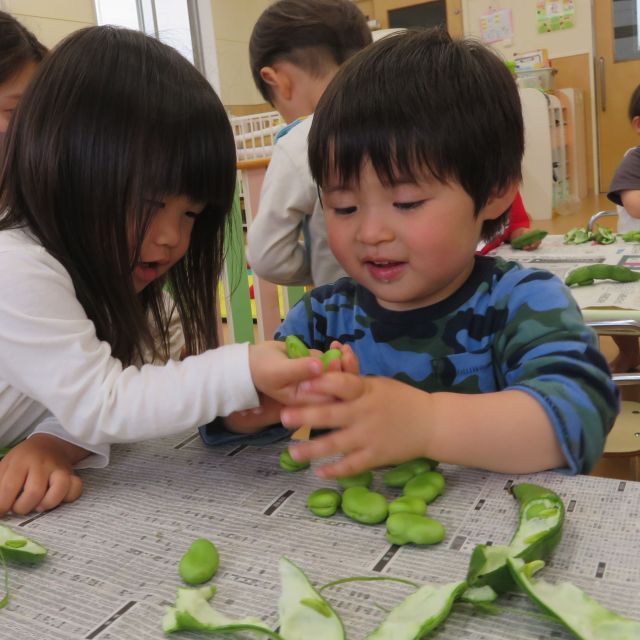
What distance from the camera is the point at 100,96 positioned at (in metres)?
0.71

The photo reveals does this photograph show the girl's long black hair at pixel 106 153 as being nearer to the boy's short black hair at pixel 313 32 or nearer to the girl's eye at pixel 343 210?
the girl's eye at pixel 343 210

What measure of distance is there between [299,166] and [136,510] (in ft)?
2.97

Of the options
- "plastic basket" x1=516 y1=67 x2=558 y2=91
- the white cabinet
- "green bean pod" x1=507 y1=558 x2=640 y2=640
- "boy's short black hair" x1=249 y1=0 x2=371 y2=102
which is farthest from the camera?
"plastic basket" x1=516 y1=67 x2=558 y2=91

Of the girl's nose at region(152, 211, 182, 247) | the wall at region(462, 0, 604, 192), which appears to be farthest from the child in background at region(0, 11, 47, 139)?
the wall at region(462, 0, 604, 192)

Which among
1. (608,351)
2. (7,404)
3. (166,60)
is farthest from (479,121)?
(608,351)

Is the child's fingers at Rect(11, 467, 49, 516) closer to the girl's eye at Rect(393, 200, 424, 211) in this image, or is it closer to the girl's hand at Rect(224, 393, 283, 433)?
the girl's hand at Rect(224, 393, 283, 433)

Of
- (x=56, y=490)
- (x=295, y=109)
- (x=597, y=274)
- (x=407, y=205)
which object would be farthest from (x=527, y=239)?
(x=56, y=490)

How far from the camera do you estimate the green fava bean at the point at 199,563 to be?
44 centimetres

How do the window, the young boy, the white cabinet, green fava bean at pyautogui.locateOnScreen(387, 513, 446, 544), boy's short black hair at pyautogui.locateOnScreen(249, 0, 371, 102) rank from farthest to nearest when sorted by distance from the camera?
the window < the white cabinet < boy's short black hair at pyautogui.locateOnScreen(249, 0, 371, 102) < the young boy < green fava bean at pyautogui.locateOnScreen(387, 513, 446, 544)

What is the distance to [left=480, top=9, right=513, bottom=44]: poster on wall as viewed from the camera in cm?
596

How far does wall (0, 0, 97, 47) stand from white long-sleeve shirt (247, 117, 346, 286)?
11.0 feet

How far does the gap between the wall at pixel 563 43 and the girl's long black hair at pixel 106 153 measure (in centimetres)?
570

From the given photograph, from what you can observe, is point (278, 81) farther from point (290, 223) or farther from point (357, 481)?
point (357, 481)

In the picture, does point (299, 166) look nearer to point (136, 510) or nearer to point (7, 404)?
point (7, 404)
